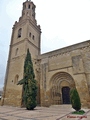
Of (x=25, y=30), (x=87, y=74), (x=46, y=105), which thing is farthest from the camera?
(x=25, y=30)

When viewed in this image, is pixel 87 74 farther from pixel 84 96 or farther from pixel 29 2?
pixel 29 2

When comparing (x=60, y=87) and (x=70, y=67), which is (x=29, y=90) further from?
(x=70, y=67)

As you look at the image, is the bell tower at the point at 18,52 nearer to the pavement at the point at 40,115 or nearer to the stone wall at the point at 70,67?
the stone wall at the point at 70,67

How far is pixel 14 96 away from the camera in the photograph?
1409 centimetres

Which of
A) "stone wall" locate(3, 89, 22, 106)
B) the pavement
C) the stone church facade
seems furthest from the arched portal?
the pavement

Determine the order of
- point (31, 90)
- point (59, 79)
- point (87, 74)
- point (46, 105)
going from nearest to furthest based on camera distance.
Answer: point (31, 90) < point (87, 74) < point (46, 105) < point (59, 79)

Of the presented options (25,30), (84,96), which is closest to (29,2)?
(25,30)

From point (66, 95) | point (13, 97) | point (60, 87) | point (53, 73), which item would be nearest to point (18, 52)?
point (53, 73)

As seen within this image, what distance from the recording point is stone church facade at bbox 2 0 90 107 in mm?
12430

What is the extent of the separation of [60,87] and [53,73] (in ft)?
7.21

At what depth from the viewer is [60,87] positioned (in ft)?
47.4

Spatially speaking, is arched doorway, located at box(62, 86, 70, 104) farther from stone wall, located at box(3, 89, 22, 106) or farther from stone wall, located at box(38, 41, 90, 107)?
stone wall, located at box(3, 89, 22, 106)

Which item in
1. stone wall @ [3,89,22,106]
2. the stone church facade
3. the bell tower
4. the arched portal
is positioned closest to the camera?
the stone church facade

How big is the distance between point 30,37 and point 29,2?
10379 millimetres
